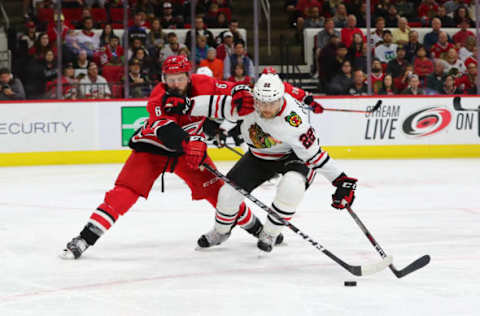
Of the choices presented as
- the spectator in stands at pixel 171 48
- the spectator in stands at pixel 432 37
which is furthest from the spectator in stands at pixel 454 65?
the spectator in stands at pixel 171 48

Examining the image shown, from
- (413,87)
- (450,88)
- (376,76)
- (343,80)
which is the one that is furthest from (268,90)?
(450,88)

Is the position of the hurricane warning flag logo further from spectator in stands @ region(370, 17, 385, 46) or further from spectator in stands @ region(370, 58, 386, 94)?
spectator in stands @ region(370, 17, 385, 46)

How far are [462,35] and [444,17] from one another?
456mm

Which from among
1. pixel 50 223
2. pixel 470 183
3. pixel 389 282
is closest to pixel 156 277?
pixel 389 282

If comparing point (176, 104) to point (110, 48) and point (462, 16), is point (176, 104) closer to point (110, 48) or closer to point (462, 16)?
point (110, 48)

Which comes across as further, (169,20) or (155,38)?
(169,20)

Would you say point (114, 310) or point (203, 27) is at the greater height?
point (203, 27)

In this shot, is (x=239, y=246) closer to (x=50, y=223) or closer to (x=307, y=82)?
(x=50, y=223)

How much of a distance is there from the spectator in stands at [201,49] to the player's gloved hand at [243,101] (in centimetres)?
543

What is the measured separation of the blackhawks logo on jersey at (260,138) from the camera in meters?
3.73

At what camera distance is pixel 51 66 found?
8781mm

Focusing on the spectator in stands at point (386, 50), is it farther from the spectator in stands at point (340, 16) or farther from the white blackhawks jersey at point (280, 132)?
the white blackhawks jersey at point (280, 132)

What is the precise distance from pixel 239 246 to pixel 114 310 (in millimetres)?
1348

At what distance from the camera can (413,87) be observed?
929 centimetres
